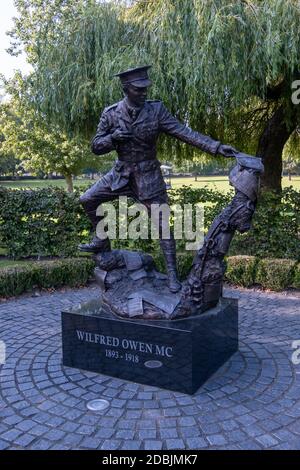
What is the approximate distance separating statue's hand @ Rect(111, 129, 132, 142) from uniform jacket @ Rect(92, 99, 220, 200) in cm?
12

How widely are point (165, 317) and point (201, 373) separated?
0.66m

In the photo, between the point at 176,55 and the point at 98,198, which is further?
the point at 176,55

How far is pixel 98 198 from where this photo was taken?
5.24 meters

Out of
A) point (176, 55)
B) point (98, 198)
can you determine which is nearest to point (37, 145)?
point (176, 55)

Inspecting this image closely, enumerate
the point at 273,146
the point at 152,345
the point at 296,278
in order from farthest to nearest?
the point at 273,146
the point at 296,278
the point at 152,345

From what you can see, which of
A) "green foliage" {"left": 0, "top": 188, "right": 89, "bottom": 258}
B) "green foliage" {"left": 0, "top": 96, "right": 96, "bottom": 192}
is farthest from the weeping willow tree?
"green foliage" {"left": 0, "top": 96, "right": 96, "bottom": 192}

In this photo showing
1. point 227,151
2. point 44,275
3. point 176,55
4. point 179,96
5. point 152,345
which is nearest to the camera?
point 152,345

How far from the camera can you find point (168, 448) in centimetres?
330

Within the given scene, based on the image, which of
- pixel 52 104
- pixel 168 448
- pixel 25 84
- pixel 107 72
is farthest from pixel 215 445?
pixel 25 84

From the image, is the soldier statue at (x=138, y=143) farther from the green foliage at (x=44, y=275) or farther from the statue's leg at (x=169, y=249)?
the green foliage at (x=44, y=275)

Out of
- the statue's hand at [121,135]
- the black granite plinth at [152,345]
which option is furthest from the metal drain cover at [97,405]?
the statue's hand at [121,135]

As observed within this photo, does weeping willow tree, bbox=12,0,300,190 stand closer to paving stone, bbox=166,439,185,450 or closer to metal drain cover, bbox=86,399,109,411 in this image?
metal drain cover, bbox=86,399,109,411

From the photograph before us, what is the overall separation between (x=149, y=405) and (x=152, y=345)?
0.60 m

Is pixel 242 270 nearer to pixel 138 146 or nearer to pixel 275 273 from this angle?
pixel 275 273
